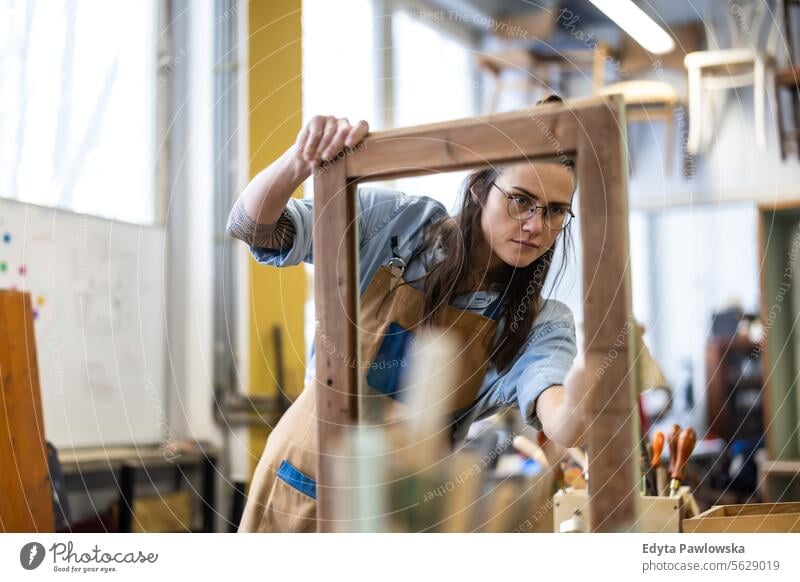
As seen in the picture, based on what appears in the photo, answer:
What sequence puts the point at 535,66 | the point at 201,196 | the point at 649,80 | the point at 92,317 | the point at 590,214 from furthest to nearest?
the point at 201,196
the point at 92,317
the point at 535,66
the point at 649,80
the point at 590,214

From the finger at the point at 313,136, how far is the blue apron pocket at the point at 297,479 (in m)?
0.34

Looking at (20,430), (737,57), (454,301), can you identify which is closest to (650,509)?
(454,301)

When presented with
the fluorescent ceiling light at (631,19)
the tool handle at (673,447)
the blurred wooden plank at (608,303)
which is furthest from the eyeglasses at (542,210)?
the fluorescent ceiling light at (631,19)

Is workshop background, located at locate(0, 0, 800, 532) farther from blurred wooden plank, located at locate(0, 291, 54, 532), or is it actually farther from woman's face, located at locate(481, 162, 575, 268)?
woman's face, located at locate(481, 162, 575, 268)

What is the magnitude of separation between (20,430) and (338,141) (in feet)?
2.27

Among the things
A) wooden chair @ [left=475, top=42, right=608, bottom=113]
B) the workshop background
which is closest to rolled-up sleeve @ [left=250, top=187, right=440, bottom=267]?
the workshop background

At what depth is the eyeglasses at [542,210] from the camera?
0.96 m

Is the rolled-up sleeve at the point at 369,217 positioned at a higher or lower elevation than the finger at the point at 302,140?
lower

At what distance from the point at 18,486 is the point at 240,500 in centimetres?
91

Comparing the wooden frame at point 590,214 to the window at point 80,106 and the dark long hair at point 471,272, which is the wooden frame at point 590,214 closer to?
the dark long hair at point 471,272

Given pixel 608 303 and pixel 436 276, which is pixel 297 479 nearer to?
pixel 436 276

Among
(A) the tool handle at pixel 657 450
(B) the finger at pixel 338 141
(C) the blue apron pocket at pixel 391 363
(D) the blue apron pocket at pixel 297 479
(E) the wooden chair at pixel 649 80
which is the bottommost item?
(D) the blue apron pocket at pixel 297 479

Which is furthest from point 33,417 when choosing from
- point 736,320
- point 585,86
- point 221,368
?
point 736,320

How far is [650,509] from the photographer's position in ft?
3.11
